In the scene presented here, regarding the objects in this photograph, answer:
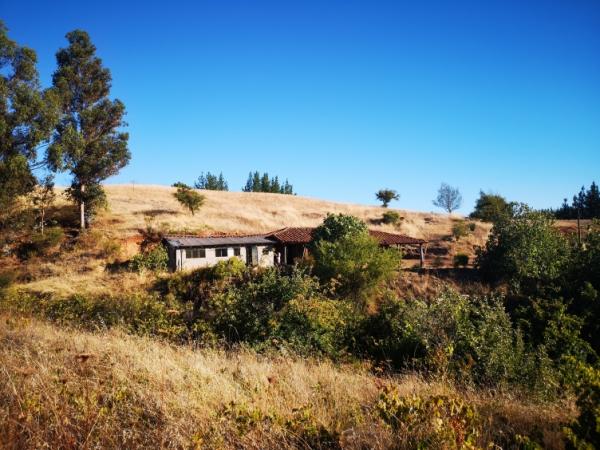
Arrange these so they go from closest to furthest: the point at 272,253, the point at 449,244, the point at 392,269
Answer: the point at 392,269 → the point at 272,253 → the point at 449,244

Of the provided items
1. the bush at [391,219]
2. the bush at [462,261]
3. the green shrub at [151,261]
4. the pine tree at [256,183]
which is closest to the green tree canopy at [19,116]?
the green shrub at [151,261]

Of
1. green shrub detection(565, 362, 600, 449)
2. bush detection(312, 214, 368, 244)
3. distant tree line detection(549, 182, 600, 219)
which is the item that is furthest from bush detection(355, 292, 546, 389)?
distant tree line detection(549, 182, 600, 219)

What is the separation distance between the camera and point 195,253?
31219 mm

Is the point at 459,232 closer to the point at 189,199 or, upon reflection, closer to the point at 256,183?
the point at 189,199

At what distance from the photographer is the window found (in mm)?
30891

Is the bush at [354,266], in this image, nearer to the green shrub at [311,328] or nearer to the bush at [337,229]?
the bush at [337,229]

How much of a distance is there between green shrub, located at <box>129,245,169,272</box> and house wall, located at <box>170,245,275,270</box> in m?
0.98

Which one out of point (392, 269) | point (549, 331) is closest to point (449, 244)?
point (392, 269)

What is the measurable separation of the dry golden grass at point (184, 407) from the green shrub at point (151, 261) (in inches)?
962

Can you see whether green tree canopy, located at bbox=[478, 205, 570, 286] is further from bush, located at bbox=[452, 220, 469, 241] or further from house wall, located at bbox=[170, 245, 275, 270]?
bush, located at bbox=[452, 220, 469, 241]

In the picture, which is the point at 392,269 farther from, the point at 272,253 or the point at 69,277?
the point at 69,277

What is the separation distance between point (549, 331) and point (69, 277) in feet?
93.8

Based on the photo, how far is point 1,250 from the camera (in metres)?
29.4

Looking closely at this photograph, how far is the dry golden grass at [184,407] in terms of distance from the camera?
12.6 feet
